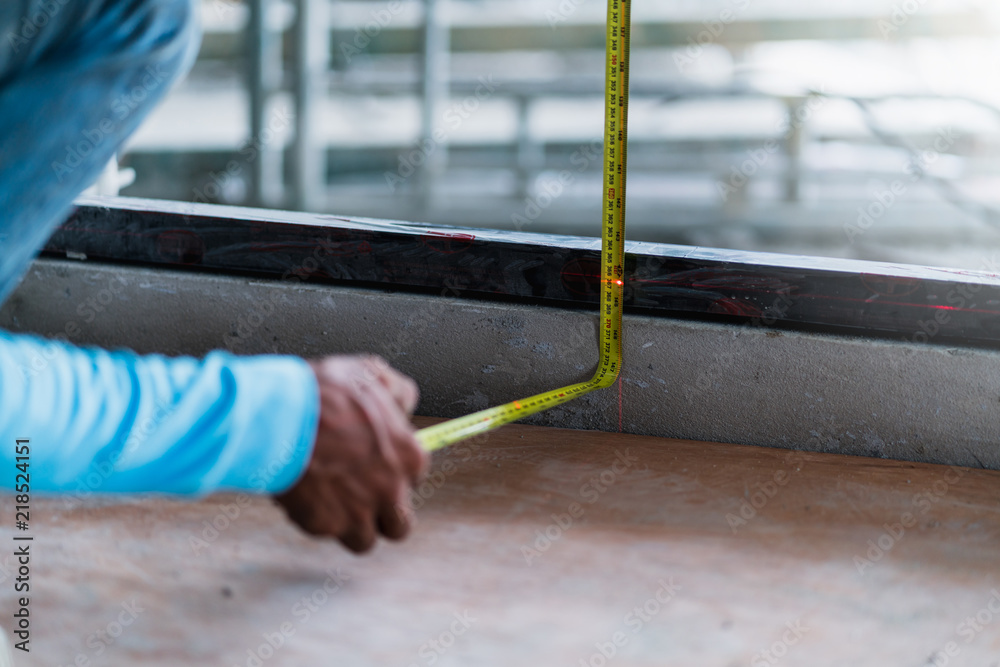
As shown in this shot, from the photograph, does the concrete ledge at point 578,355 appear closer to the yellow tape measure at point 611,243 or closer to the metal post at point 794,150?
the yellow tape measure at point 611,243

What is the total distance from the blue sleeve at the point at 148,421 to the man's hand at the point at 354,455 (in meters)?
0.03

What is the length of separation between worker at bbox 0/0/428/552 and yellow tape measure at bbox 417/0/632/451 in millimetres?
542

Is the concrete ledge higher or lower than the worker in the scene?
lower

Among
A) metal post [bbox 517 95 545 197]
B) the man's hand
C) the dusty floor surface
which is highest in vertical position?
metal post [bbox 517 95 545 197]

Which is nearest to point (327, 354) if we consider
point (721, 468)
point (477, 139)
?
point (721, 468)

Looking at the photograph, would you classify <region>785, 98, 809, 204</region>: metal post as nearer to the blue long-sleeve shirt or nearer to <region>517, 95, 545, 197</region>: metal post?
<region>517, 95, 545, 197</region>: metal post

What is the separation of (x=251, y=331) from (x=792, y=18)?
10.4 metres

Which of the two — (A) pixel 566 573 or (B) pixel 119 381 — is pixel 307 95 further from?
(B) pixel 119 381

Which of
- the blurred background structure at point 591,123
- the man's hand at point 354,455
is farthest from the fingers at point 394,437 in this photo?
the blurred background structure at point 591,123

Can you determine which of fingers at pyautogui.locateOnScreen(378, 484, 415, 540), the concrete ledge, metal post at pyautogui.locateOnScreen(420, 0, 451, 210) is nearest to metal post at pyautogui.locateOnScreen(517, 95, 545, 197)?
metal post at pyautogui.locateOnScreen(420, 0, 451, 210)

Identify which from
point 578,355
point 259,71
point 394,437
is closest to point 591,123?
point 259,71

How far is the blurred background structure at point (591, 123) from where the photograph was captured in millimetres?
7594

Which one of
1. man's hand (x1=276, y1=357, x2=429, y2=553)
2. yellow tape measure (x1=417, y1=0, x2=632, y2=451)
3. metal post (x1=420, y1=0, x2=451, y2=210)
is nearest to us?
man's hand (x1=276, y1=357, x2=429, y2=553)

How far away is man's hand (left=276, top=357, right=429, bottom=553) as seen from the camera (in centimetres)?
96
